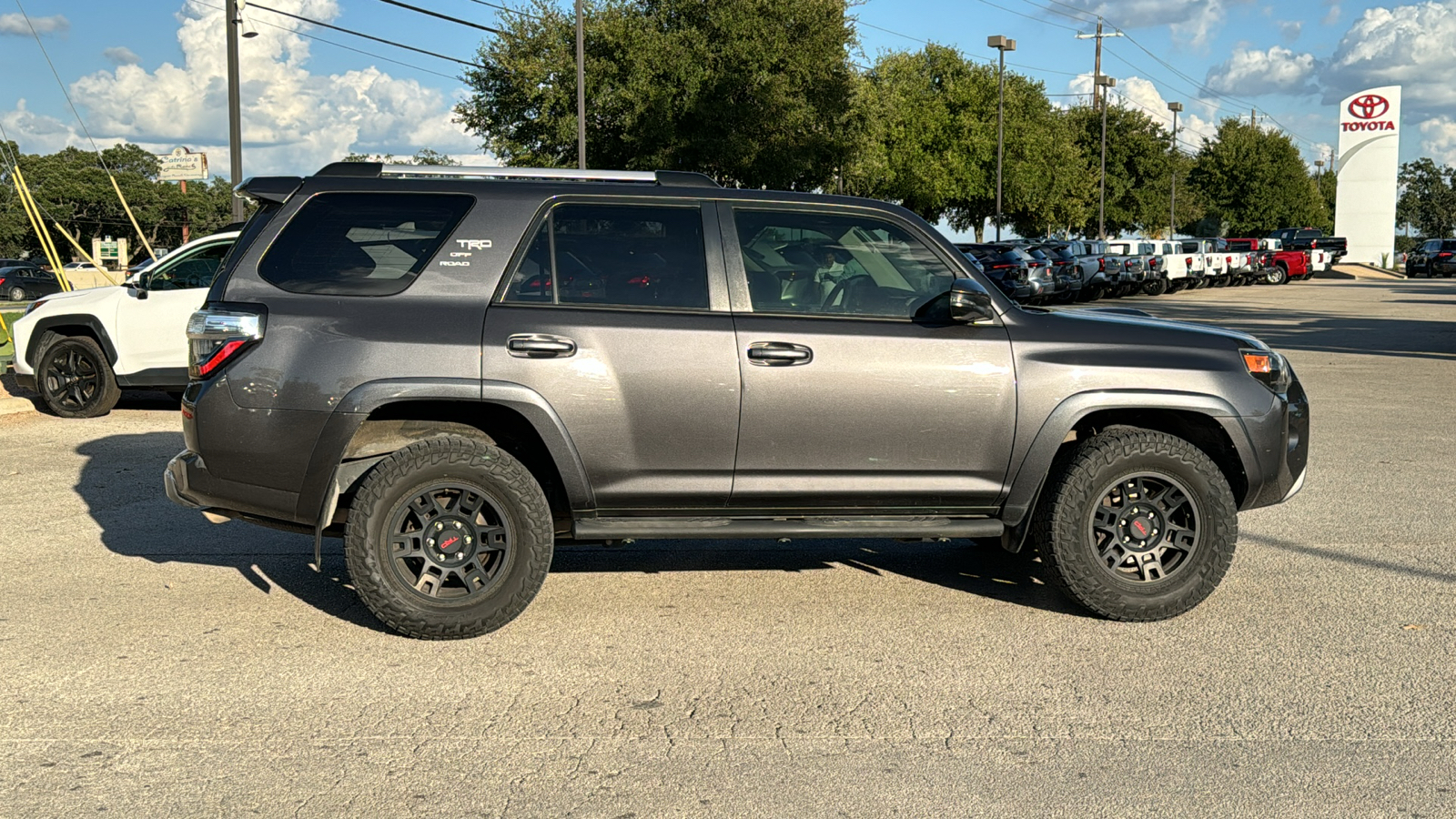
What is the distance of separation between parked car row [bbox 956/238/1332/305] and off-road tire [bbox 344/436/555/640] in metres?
21.7

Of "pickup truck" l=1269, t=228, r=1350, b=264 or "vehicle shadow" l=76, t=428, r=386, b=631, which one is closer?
"vehicle shadow" l=76, t=428, r=386, b=631

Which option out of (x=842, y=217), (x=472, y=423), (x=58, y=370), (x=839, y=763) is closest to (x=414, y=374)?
(x=472, y=423)

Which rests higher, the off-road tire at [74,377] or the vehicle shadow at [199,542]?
the off-road tire at [74,377]

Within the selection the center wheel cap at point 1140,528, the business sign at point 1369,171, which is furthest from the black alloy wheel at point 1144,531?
the business sign at point 1369,171

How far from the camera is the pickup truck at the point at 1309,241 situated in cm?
5997

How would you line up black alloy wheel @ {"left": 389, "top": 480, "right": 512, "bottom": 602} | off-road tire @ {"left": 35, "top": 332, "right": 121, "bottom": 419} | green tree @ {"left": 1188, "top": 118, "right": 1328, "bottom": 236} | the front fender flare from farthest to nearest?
green tree @ {"left": 1188, "top": 118, "right": 1328, "bottom": 236}
off-road tire @ {"left": 35, "top": 332, "right": 121, "bottom": 419}
the front fender flare
black alloy wheel @ {"left": 389, "top": 480, "right": 512, "bottom": 602}

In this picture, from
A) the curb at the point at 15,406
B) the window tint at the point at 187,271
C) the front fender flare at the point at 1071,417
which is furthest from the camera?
the curb at the point at 15,406

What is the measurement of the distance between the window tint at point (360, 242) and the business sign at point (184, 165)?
15087 mm

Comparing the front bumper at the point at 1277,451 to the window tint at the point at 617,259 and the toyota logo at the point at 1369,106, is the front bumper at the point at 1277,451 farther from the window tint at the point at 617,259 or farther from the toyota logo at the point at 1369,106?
the toyota logo at the point at 1369,106

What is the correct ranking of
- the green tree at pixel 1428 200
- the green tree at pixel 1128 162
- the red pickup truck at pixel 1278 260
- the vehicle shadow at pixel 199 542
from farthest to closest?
the green tree at pixel 1428 200 < the green tree at pixel 1128 162 < the red pickup truck at pixel 1278 260 < the vehicle shadow at pixel 199 542

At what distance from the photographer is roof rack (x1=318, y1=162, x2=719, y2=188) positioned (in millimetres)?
5500

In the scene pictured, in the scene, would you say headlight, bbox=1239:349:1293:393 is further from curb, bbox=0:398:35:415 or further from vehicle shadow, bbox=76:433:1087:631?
curb, bbox=0:398:35:415

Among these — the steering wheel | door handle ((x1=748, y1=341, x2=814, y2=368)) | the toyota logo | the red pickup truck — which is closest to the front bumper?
the steering wheel

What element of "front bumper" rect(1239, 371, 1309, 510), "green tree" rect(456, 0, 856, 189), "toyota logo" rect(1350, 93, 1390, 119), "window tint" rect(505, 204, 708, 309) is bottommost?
"front bumper" rect(1239, 371, 1309, 510)
